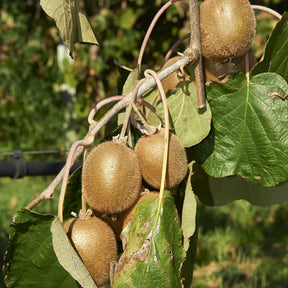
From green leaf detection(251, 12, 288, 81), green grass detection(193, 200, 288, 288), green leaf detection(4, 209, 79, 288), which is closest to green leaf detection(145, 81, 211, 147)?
green leaf detection(251, 12, 288, 81)

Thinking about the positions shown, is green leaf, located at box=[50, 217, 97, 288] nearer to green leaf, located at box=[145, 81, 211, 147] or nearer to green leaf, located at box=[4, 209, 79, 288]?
green leaf, located at box=[4, 209, 79, 288]

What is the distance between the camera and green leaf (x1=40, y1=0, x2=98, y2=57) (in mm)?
779

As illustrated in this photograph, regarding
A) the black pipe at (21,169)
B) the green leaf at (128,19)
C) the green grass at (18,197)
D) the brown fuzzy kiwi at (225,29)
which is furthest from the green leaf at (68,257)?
the green leaf at (128,19)

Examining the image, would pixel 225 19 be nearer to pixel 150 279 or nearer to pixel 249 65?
pixel 249 65

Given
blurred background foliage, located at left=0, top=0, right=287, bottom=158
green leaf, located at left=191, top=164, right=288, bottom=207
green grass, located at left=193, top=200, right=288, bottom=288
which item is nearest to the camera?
green leaf, located at left=191, top=164, right=288, bottom=207

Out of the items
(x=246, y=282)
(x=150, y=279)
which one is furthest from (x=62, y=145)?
(x=150, y=279)

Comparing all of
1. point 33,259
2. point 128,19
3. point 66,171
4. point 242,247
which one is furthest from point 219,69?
point 128,19

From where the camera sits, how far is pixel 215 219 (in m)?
3.37

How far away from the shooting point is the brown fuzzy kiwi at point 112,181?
2.45 ft

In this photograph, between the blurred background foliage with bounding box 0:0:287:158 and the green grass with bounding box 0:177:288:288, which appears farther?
the blurred background foliage with bounding box 0:0:287:158

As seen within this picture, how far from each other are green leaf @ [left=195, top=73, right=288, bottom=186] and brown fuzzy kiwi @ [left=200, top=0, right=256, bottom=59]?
65 mm

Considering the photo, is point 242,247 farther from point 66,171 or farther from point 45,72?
point 45,72

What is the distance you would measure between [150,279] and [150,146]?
0.21 meters

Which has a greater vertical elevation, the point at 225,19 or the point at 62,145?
the point at 225,19
